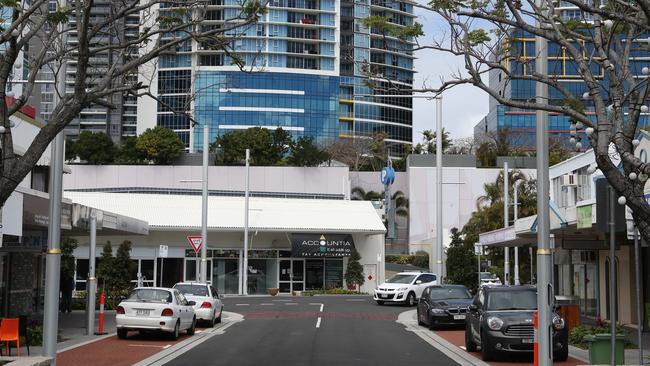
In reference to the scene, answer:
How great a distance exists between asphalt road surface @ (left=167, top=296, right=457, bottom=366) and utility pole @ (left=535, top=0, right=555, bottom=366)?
16.9ft

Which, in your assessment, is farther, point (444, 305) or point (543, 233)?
point (444, 305)

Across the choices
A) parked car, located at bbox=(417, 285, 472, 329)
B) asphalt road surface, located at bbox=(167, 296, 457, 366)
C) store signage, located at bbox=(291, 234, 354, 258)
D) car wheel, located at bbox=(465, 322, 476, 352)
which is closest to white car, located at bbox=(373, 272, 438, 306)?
asphalt road surface, located at bbox=(167, 296, 457, 366)

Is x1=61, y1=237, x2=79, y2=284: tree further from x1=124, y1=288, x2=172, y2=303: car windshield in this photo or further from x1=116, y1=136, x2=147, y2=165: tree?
Answer: x1=116, y1=136, x2=147, y2=165: tree

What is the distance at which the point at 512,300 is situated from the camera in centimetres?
2034

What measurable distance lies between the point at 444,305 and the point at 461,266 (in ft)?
50.2

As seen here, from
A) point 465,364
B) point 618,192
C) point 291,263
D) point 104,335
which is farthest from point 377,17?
point 291,263

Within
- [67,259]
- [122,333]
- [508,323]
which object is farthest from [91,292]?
[67,259]

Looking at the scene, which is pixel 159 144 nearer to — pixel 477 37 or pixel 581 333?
pixel 581 333

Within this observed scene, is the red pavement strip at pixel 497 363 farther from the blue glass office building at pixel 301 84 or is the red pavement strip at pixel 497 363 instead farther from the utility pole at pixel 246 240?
the blue glass office building at pixel 301 84

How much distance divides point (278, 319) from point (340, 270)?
27.7m

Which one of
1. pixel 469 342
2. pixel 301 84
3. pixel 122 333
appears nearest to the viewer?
pixel 469 342

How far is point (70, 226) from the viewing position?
26.8 metres

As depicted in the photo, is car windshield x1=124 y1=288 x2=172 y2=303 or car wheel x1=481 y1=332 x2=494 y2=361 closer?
car wheel x1=481 y1=332 x2=494 y2=361

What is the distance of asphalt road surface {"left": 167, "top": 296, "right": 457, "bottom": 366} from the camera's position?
19250mm
